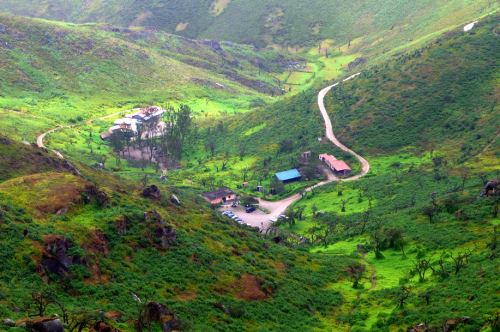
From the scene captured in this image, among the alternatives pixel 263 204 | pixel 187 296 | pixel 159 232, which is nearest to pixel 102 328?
pixel 187 296

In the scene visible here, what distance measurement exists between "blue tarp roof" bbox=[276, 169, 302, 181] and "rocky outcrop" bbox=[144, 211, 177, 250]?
228ft

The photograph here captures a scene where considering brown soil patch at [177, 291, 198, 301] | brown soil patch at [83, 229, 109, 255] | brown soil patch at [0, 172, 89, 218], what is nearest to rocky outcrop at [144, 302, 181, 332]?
brown soil patch at [177, 291, 198, 301]

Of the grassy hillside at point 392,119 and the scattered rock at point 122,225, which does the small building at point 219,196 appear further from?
the scattered rock at point 122,225

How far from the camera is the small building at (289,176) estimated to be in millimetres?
126938

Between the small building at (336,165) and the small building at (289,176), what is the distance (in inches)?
278

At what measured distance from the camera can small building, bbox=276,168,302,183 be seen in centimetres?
12694

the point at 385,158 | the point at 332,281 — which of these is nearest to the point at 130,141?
the point at 385,158

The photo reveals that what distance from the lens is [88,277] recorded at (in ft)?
155

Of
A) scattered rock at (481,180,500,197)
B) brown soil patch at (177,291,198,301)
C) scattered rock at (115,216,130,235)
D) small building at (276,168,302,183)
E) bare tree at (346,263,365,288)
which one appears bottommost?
small building at (276,168,302,183)

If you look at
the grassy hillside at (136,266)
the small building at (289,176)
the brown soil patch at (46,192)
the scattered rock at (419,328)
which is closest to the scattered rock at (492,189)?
the grassy hillside at (136,266)

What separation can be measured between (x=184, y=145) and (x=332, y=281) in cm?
10451

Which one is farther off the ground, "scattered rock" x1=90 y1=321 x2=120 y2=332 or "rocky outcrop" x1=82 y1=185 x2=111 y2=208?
"rocky outcrop" x1=82 y1=185 x2=111 y2=208

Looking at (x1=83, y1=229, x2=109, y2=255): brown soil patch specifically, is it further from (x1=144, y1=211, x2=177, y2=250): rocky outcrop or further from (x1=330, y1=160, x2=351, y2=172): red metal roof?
(x1=330, y1=160, x2=351, y2=172): red metal roof

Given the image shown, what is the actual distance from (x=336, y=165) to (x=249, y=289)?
74526 millimetres
